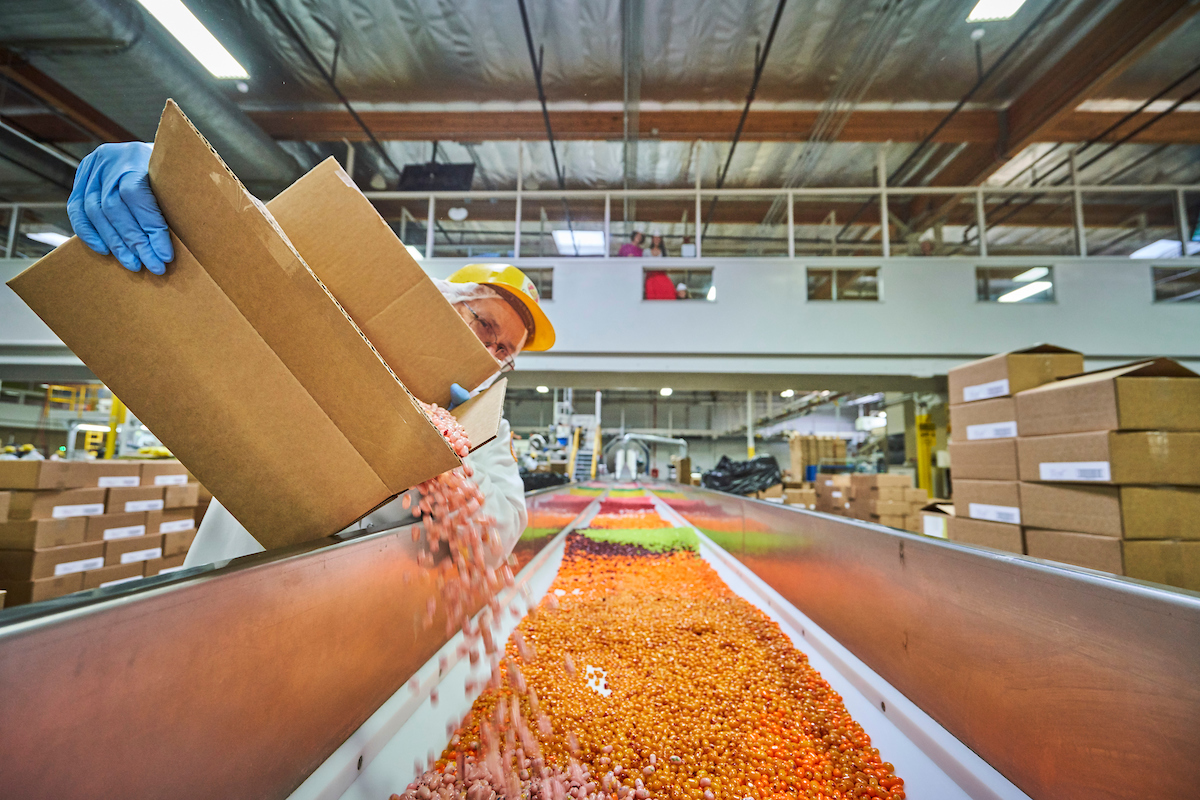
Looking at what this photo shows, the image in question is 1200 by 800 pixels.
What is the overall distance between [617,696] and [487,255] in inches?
266

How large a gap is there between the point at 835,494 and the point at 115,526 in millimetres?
6287

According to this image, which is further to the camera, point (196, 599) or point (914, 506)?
point (914, 506)

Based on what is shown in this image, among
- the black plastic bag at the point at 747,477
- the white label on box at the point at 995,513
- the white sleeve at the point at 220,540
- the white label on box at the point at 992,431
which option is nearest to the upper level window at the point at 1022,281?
the black plastic bag at the point at 747,477

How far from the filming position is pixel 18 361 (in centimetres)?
566

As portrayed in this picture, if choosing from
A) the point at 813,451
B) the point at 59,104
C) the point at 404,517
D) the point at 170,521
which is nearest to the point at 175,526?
the point at 170,521

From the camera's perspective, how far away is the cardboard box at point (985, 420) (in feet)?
7.14

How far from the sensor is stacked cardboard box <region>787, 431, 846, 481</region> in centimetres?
1020

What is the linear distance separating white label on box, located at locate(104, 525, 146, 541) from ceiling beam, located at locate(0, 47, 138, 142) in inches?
85.7

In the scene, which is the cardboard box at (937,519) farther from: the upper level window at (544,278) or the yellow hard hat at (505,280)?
the upper level window at (544,278)

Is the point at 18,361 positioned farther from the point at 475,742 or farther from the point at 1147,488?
the point at 1147,488

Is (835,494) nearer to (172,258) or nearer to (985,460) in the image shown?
(985,460)

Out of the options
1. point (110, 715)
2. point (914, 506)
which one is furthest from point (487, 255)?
point (110, 715)

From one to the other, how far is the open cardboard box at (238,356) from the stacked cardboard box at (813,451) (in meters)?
10.4

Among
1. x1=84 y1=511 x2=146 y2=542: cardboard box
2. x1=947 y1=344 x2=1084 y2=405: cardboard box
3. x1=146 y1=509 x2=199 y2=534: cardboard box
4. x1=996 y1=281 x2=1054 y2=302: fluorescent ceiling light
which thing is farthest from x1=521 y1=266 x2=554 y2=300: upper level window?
x1=996 y1=281 x2=1054 y2=302: fluorescent ceiling light
